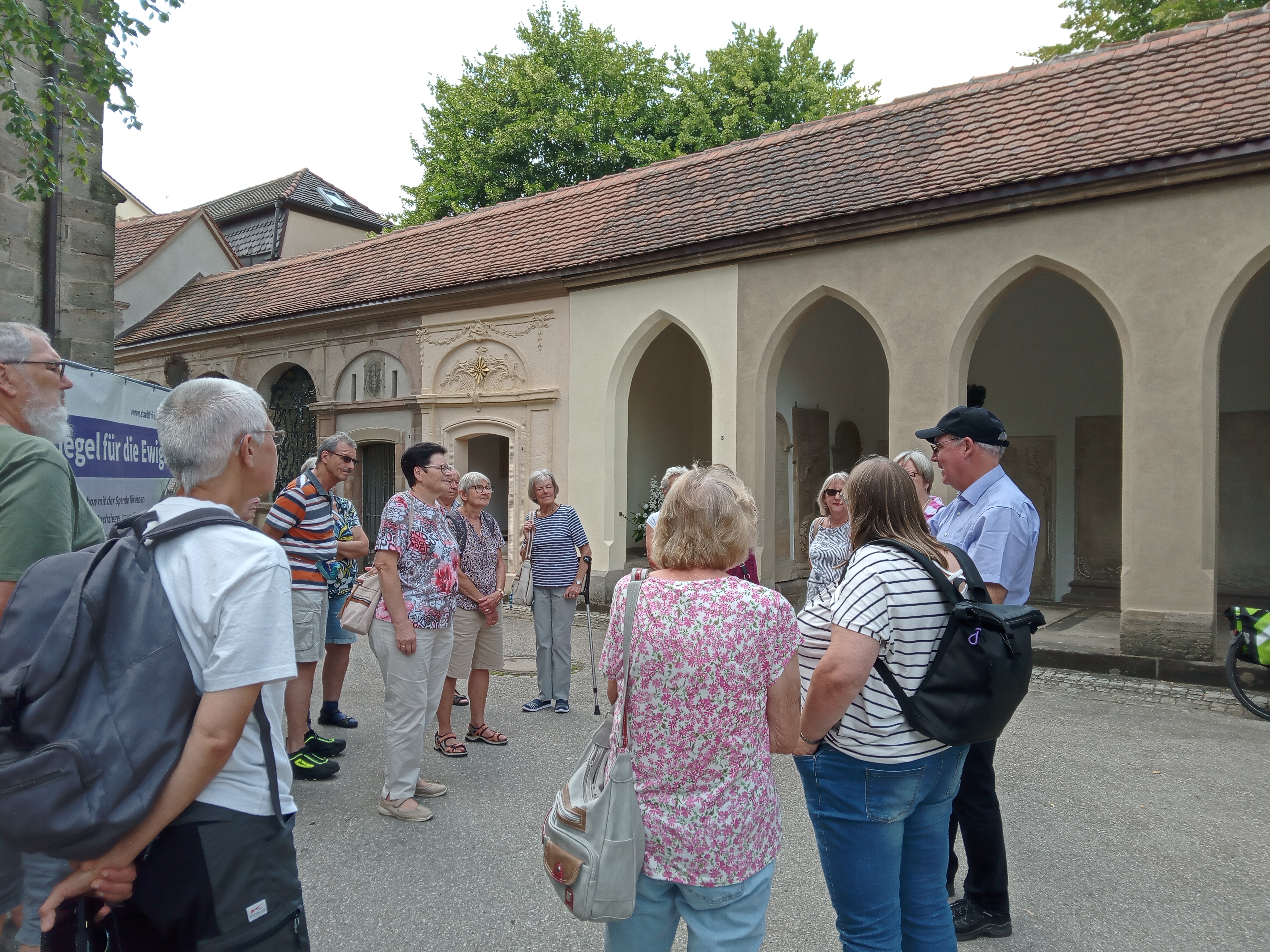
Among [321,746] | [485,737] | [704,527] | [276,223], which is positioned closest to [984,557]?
[704,527]

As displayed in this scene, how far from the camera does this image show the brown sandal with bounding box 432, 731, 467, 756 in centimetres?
528

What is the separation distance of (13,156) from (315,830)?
590 centimetres

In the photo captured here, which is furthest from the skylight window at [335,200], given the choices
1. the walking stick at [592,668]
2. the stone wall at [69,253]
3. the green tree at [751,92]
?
the walking stick at [592,668]

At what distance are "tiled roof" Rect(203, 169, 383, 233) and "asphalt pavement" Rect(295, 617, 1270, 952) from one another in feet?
70.2

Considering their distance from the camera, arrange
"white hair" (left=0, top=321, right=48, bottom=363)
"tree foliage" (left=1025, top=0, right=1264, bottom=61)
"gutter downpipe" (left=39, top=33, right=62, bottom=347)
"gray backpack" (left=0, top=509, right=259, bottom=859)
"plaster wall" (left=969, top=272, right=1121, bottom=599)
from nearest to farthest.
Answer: "gray backpack" (left=0, top=509, right=259, bottom=859)
"white hair" (left=0, top=321, right=48, bottom=363)
"gutter downpipe" (left=39, top=33, right=62, bottom=347)
"plaster wall" (left=969, top=272, right=1121, bottom=599)
"tree foliage" (left=1025, top=0, right=1264, bottom=61)

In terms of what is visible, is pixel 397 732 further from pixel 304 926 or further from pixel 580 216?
pixel 580 216

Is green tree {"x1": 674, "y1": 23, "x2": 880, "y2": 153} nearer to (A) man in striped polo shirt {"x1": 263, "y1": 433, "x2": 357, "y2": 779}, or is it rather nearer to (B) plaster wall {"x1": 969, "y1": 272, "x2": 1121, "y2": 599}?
(B) plaster wall {"x1": 969, "y1": 272, "x2": 1121, "y2": 599}

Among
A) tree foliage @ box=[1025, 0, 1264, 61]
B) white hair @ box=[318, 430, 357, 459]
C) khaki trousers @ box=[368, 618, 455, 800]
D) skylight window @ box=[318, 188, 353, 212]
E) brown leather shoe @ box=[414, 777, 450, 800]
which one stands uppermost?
tree foliage @ box=[1025, 0, 1264, 61]

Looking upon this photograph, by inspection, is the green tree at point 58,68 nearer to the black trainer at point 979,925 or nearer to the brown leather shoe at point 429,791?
the brown leather shoe at point 429,791

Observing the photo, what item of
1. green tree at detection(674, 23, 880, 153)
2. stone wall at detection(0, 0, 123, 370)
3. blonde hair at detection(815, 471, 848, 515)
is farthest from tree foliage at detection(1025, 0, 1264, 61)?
stone wall at detection(0, 0, 123, 370)

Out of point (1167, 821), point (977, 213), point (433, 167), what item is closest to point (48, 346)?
point (1167, 821)

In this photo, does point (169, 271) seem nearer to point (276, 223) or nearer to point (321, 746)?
point (276, 223)

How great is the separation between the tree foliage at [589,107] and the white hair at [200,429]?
71.7 feet

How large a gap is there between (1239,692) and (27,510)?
768cm
